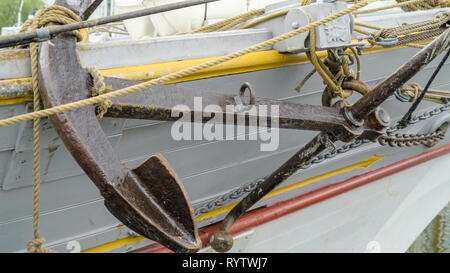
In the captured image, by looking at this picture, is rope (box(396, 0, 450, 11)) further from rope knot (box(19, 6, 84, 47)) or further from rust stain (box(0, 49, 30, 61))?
rust stain (box(0, 49, 30, 61))

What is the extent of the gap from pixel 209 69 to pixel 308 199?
1272 mm

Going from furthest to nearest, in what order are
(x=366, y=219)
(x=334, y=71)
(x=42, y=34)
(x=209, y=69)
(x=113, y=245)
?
(x=366, y=219) < (x=113, y=245) < (x=334, y=71) < (x=209, y=69) < (x=42, y=34)

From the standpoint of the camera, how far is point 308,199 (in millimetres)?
2766

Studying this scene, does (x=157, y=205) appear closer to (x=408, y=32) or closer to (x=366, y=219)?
(x=408, y=32)

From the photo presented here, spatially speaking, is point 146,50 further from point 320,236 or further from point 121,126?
point 320,236

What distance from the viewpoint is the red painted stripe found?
2406mm

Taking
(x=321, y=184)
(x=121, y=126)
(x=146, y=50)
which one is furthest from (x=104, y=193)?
(x=321, y=184)

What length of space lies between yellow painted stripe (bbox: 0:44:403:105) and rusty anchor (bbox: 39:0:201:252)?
165mm

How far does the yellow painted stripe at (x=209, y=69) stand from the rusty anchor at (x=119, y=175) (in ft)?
0.54

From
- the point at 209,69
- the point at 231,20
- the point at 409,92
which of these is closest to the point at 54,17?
the point at 209,69

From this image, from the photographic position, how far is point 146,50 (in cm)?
176
